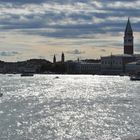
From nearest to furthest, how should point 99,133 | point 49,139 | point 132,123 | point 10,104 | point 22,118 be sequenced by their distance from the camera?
point 49,139 → point 99,133 → point 132,123 → point 22,118 → point 10,104

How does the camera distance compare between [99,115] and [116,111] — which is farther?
[116,111]

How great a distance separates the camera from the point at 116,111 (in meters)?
56.8

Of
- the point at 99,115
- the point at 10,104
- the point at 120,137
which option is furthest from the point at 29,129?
the point at 10,104

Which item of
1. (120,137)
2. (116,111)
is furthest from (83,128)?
(116,111)

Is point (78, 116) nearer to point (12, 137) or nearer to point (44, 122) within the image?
point (44, 122)

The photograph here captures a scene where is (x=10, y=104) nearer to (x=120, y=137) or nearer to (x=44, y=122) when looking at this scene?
(x=44, y=122)

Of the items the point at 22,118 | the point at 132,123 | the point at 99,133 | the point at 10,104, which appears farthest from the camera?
the point at 10,104

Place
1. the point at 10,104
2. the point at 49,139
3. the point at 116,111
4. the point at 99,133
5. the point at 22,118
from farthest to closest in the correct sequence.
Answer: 1. the point at 10,104
2. the point at 116,111
3. the point at 22,118
4. the point at 99,133
5. the point at 49,139

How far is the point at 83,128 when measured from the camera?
4312cm

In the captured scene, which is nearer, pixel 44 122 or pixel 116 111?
pixel 44 122

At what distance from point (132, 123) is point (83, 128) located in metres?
4.60

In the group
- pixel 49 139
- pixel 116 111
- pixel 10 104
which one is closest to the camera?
pixel 49 139

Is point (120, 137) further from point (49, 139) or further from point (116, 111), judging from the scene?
point (116, 111)

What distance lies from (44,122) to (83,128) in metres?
5.08
